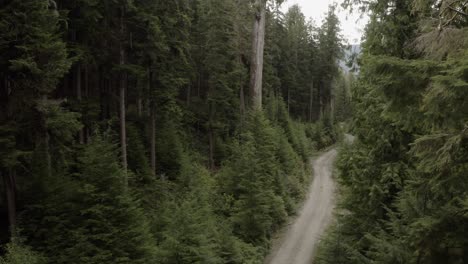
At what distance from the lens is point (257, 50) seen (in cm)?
1967

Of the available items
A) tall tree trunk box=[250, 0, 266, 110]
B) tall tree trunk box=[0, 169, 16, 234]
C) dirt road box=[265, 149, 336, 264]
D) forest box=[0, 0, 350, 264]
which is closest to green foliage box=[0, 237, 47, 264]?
forest box=[0, 0, 350, 264]

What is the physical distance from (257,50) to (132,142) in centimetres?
818

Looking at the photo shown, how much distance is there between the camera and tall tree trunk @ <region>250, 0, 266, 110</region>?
754 inches

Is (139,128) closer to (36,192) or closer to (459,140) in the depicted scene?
(36,192)

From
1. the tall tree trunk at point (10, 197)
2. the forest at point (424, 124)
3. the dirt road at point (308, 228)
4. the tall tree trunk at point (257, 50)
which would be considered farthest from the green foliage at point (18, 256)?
the tall tree trunk at point (257, 50)

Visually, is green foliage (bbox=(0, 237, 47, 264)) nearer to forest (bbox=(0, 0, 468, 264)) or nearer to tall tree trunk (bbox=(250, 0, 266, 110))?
forest (bbox=(0, 0, 468, 264))

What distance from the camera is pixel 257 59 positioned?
1986 cm

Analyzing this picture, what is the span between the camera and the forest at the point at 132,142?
9.81 m

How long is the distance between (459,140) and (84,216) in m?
8.99

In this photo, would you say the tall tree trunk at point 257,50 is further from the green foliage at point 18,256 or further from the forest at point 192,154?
the green foliage at point 18,256

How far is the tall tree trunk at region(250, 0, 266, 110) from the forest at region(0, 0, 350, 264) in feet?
0.20

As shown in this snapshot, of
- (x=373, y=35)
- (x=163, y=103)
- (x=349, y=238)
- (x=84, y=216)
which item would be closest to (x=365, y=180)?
(x=349, y=238)

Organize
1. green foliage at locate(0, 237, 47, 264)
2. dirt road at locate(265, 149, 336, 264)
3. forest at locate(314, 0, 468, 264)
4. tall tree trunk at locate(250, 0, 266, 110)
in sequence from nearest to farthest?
forest at locate(314, 0, 468, 264), green foliage at locate(0, 237, 47, 264), dirt road at locate(265, 149, 336, 264), tall tree trunk at locate(250, 0, 266, 110)

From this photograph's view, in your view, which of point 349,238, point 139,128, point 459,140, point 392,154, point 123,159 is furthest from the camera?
point 139,128
